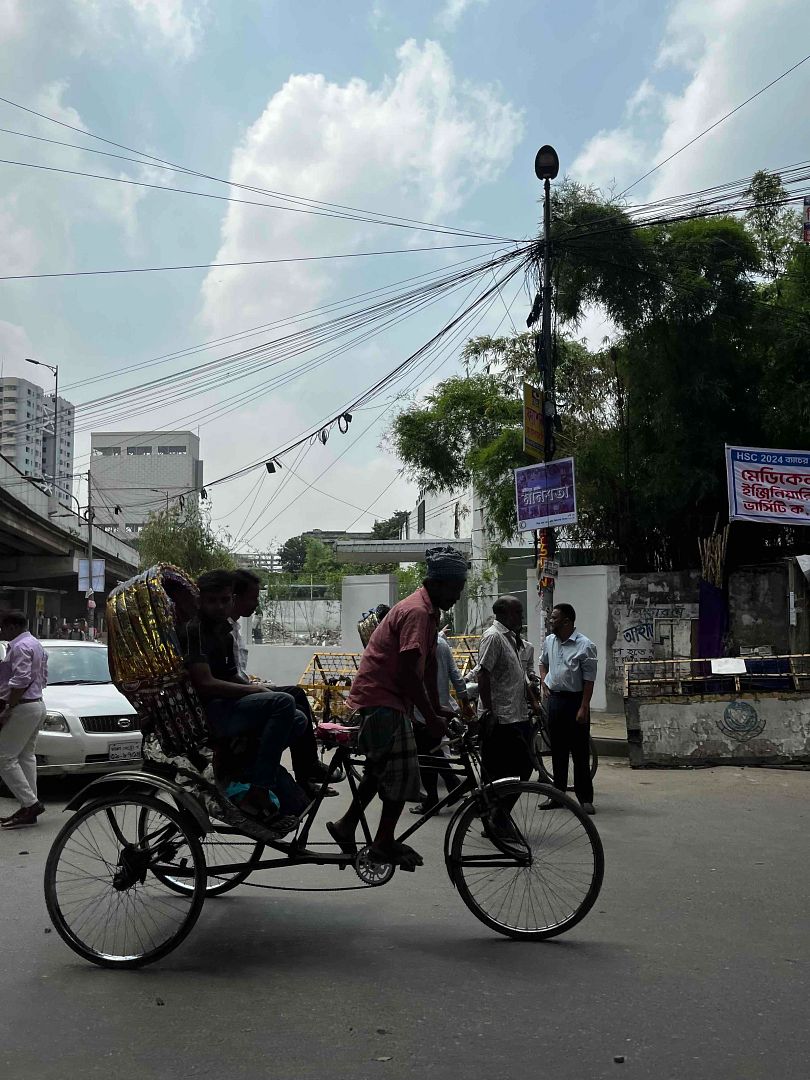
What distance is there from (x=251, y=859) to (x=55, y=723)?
5.14 m

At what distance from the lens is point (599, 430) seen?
18.7 metres

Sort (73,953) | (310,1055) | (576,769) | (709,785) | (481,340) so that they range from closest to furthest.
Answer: (310,1055) → (73,953) → (576,769) → (709,785) → (481,340)

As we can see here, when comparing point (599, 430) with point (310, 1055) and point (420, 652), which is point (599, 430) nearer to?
point (420, 652)

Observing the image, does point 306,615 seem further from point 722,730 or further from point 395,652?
point 395,652

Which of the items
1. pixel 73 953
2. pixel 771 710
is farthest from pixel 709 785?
pixel 73 953

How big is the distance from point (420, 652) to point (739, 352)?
1363 cm

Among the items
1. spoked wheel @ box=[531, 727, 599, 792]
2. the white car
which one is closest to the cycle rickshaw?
spoked wheel @ box=[531, 727, 599, 792]

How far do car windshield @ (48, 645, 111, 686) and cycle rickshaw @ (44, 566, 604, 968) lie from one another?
5953 mm

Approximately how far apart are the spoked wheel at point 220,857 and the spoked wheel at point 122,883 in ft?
0.07

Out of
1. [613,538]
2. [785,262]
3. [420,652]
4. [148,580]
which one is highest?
[785,262]

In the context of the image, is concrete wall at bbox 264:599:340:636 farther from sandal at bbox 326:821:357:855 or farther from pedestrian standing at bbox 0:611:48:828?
sandal at bbox 326:821:357:855

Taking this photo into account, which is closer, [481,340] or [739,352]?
[739,352]

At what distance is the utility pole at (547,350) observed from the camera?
14422mm

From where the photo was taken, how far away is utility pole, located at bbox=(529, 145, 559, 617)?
14.4 metres
